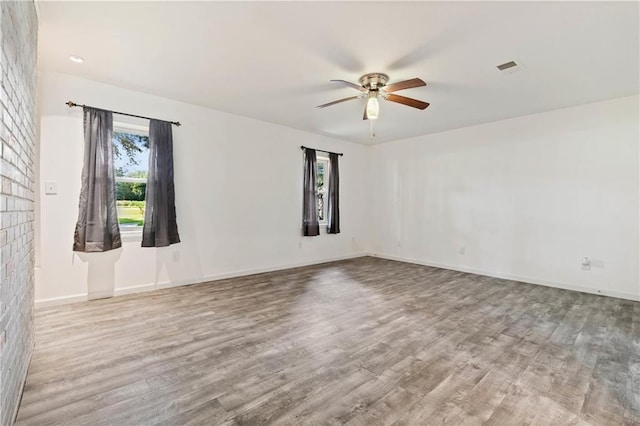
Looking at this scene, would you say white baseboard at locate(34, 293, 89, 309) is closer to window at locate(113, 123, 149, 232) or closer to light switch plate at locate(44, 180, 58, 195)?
window at locate(113, 123, 149, 232)

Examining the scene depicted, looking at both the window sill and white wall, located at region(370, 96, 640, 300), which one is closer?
the window sill

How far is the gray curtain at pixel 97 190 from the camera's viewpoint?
132 inches

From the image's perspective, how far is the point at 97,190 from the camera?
134 inches

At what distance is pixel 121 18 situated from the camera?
227 cm

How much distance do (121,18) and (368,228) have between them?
18.3ft

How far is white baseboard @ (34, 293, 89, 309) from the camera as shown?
10.5 feet

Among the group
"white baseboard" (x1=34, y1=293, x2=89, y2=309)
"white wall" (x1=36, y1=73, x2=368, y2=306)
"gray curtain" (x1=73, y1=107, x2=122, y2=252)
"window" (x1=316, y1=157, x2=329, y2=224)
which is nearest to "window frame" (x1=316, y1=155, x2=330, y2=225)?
"window" (x1=316, y1=157, x2=329, y2=224)

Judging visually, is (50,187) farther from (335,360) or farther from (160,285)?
(335,360)

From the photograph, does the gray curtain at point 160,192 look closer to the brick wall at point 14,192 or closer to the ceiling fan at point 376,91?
the brick wall at point 14,192

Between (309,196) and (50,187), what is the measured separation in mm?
3550

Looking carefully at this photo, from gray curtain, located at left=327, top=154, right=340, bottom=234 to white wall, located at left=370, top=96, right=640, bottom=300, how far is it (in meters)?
1.29

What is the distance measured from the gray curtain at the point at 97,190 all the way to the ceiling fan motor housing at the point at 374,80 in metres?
2.93

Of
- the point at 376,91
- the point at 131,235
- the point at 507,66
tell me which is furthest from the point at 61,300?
the point at 507,66

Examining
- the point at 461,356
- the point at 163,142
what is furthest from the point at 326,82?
the point at 461,356
